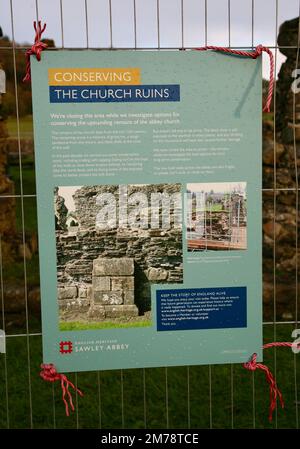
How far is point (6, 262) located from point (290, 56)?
3.55 meters

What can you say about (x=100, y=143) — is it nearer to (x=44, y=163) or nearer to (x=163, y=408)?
(x=44, y=163)

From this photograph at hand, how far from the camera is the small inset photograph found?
8.06 ft

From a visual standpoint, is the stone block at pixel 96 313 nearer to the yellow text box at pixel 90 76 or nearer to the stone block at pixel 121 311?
the stone block at pixel 121 311

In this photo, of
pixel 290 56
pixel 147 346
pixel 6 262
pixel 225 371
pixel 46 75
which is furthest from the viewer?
pixel 6 262

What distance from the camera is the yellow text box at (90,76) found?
2.36 m

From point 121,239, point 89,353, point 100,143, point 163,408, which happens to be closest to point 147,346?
point 89,353

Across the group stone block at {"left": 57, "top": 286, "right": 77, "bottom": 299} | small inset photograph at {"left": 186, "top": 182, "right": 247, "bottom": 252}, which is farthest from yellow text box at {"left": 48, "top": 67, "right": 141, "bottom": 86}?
stone block at {"left": 57, "top": 286, "right": 77, "bottom": 299}

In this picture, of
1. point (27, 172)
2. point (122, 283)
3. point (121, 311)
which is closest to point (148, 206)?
point (122, 283)

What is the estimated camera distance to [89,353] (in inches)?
98.6

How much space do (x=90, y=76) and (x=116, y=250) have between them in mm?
735

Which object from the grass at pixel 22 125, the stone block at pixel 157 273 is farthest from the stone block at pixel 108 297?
the grass at pixel 22 125

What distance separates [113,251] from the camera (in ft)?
8.09

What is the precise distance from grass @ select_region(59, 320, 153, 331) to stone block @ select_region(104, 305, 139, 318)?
3 cm

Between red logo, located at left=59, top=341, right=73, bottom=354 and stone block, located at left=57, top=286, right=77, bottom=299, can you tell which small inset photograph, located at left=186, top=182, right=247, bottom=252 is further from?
red logo, located at left=59, top=341, right=73, bottom=354
